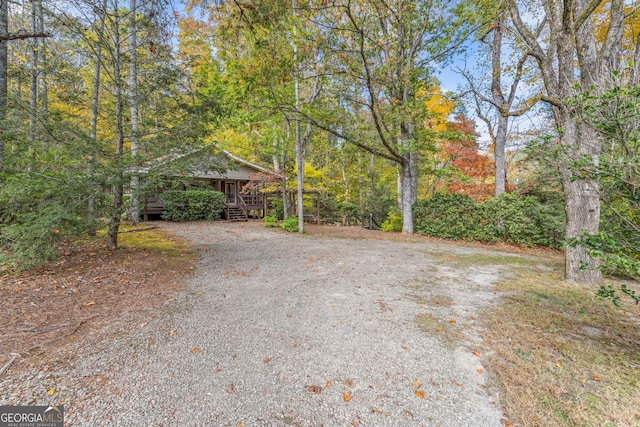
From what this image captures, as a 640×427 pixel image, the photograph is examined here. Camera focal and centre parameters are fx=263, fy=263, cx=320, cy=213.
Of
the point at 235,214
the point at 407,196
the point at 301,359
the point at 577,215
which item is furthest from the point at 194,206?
the point at 577,215

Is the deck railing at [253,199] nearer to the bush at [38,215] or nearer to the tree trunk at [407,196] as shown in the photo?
the tree trunk at [407,196]

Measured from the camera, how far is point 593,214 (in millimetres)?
4867

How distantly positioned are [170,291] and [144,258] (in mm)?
2289

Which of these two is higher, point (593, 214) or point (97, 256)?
point (593, 214)

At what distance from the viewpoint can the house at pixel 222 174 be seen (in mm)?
5633

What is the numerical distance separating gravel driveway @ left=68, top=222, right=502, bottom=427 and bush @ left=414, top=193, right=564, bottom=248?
18.4ft

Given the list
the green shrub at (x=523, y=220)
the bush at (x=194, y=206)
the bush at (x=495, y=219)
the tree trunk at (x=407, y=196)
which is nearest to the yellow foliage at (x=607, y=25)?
the green shrub at (x=523, y=220)

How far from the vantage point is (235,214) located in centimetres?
1627

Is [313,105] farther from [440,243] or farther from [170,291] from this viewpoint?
[170,291]

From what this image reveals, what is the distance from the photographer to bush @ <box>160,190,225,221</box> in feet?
44.5

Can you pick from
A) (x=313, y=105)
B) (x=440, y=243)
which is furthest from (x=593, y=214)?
(x=313, y=105)

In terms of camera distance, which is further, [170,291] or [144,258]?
[144,258]

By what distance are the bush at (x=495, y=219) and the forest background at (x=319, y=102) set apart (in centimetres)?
5

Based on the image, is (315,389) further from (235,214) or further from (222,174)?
(235,214)
